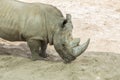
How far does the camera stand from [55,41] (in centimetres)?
751

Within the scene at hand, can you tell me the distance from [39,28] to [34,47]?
417 mm

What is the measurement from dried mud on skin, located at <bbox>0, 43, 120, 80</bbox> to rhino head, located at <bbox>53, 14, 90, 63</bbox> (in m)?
0.16

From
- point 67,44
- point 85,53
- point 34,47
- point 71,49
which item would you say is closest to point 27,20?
point 34,47

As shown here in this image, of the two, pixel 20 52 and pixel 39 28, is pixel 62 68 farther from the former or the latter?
pixel 20 52

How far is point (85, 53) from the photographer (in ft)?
28.7

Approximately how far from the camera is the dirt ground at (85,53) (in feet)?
22.7

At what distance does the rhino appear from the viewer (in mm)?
7430

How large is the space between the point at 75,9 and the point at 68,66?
5.36 meters

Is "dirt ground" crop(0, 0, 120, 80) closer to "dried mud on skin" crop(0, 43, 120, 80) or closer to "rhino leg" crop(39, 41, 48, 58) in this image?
"dried mud on skin" crop(0, 43, 120, 80)

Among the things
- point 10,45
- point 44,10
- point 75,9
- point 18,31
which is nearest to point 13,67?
point 18,31

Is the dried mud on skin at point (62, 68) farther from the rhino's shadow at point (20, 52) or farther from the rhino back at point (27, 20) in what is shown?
the rhino back at point (27, 20)

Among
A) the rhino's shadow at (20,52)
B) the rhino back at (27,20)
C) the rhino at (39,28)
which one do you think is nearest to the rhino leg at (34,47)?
the rhino at (39,28)

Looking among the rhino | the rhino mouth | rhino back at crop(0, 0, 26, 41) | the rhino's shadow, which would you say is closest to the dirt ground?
the rhino's shadow

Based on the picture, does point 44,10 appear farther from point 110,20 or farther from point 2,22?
point 110,20
